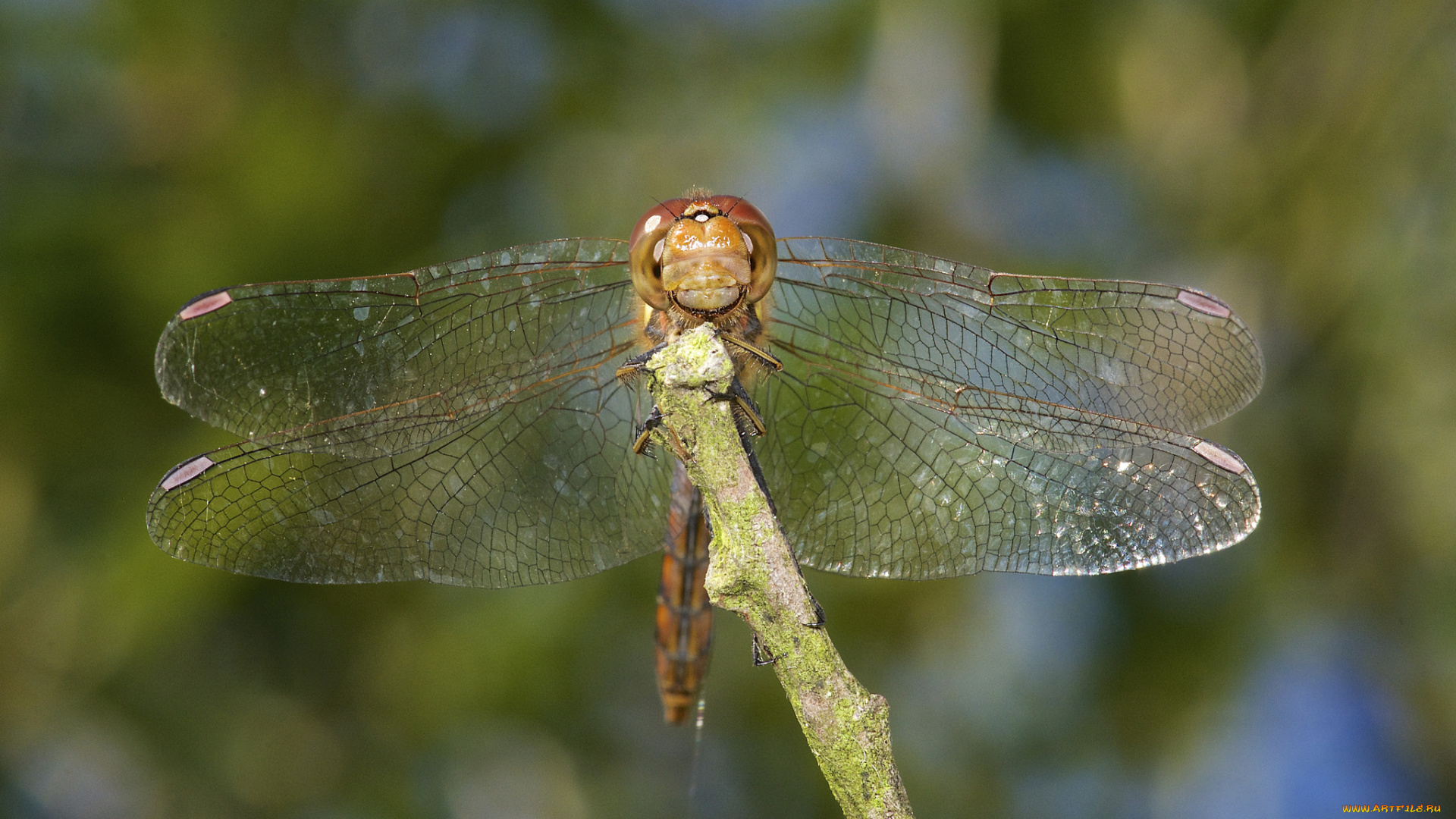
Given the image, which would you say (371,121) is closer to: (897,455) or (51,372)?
(51,372)

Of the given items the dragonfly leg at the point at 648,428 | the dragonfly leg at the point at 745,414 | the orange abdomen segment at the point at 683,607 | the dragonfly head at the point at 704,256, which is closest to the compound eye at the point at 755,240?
the dragonfly head at the point at 704,256

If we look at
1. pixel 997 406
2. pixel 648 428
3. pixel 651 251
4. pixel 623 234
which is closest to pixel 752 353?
pixel 651 251

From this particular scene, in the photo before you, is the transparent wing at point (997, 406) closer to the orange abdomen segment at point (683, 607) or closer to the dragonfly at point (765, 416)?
the dragonfly at point (765, 416)

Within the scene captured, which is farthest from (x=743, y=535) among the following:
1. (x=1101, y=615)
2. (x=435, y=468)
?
(x=1101, y=615)

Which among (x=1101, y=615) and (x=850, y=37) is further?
(x=850, y=37)

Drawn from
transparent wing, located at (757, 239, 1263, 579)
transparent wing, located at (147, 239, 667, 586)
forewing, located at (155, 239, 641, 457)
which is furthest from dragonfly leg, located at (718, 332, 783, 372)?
forewing, located at (155, 239, 641, 457)
